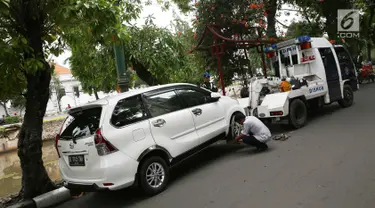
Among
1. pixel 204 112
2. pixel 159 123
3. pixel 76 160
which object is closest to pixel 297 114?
pixel 204 112

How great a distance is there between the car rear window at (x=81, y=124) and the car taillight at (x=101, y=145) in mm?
160

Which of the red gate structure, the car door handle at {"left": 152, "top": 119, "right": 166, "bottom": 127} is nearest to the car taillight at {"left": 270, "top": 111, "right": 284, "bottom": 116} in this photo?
the red gate structure

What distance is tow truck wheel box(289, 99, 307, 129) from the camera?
7.29 metres

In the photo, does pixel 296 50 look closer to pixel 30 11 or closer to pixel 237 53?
pixel 237 53

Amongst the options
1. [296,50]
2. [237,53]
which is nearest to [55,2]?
[296,50]

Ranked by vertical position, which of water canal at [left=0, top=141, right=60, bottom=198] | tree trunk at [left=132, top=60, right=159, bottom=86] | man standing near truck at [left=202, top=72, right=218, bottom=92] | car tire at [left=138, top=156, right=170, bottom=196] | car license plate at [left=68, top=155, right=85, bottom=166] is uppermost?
tree trunk at [left=132, top=60, right=159, bottom=86]

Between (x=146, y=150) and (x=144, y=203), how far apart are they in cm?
78

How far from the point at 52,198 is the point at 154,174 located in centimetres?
190

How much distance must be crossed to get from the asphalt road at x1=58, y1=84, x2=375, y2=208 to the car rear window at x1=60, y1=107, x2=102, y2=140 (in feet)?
4.02

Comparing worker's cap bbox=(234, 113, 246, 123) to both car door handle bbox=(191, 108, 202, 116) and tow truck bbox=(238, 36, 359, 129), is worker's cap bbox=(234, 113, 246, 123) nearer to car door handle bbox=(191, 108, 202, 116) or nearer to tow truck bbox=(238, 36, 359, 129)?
tow truck bbox=(238, 36, 359, 129)

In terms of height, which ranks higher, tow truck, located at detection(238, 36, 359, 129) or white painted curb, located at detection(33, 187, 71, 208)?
tow truck, located at detection(238, 36, 359, 129)

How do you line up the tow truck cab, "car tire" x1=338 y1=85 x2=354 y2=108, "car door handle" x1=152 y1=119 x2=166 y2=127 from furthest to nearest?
1. "car tire" x1=338 y1=85 x2=354 y2=108
2. the tow truck cab
3. "car door handle" x1=152 y1=119 x2=166 y2=127

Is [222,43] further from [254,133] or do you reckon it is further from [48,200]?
[48,200]

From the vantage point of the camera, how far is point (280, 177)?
173 inches
